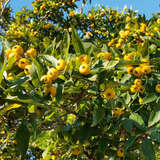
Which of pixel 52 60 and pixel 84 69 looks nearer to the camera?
pixel 84 69

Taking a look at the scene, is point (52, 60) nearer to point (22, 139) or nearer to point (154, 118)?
point (22, 139)

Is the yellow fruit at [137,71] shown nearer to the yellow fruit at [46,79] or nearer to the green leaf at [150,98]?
the green leaf at [150,98]

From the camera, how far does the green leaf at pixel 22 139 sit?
1.42 metres

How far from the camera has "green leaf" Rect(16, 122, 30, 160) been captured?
1421 mm

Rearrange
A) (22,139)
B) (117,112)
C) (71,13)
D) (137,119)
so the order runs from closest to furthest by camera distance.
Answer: (22,139) < (137,119) < (117,112) < (71,13)

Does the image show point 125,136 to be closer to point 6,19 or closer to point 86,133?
point 86,133

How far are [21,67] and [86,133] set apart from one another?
2.20ft

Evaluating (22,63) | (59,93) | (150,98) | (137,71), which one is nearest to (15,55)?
(22,63)

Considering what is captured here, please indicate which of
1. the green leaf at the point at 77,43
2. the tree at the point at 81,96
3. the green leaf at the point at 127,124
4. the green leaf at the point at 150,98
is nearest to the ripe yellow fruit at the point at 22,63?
the tree at the point at 81,96

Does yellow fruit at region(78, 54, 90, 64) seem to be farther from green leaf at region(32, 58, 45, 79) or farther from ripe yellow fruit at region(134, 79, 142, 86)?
ripe yellow fruit at region(134, 79, 142, 86)

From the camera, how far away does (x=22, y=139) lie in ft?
4.77

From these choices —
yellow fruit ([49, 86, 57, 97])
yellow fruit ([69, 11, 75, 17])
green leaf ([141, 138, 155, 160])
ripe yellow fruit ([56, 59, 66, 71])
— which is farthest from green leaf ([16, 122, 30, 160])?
yellow fruit ([69, 11, 75, 17])

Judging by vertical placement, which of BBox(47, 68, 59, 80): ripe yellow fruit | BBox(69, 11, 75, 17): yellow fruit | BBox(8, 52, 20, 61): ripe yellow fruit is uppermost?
BBox(69, 11, 75, 17): yellow fruit

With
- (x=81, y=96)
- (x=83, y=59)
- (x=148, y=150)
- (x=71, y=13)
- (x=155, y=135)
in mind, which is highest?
(x=71, y=13)
